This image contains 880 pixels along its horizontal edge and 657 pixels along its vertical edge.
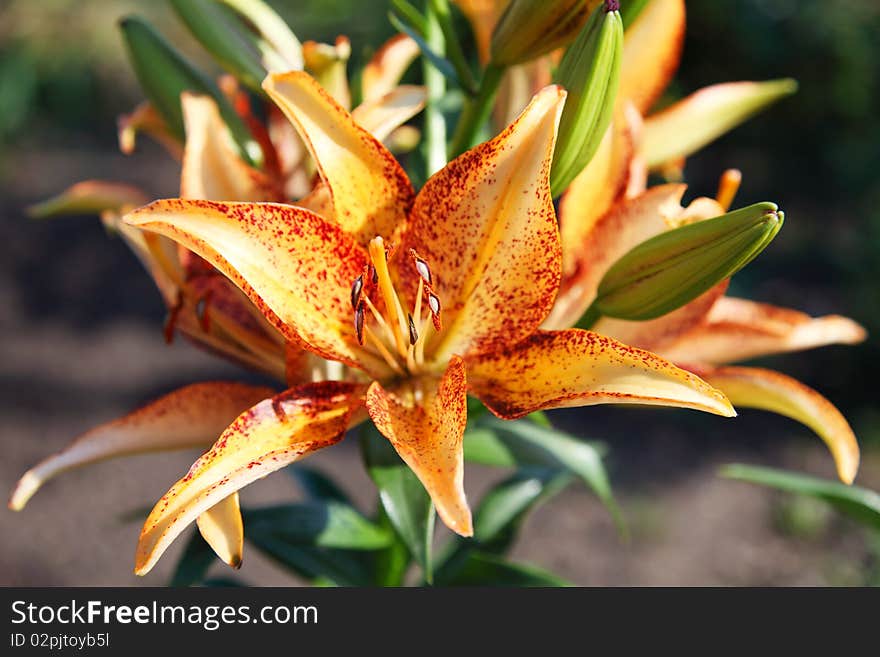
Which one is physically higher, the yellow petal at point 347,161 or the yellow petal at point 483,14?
the yellow petal at point 483,14

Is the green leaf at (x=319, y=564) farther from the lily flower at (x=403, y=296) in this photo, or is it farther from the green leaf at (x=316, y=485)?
the lily flower at (x=403, y=296)

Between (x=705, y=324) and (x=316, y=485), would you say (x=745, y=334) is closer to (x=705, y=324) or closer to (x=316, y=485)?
(x=705, y=324)

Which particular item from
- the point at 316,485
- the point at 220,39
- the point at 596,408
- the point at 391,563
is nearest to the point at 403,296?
the point at 220,39

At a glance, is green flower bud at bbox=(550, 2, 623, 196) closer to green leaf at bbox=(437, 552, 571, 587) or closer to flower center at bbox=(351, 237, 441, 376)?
flower center at bbox=(351, 237, 441, 376)

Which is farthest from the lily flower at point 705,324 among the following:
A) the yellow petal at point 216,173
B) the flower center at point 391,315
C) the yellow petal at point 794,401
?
the yellow petal at point 216,173

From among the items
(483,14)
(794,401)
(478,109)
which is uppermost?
(483,14)

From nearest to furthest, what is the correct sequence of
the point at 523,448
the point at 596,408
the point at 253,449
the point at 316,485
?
the point at 253,449 → the point at 523,448 → the point at 316,485 → the point at 596,408
